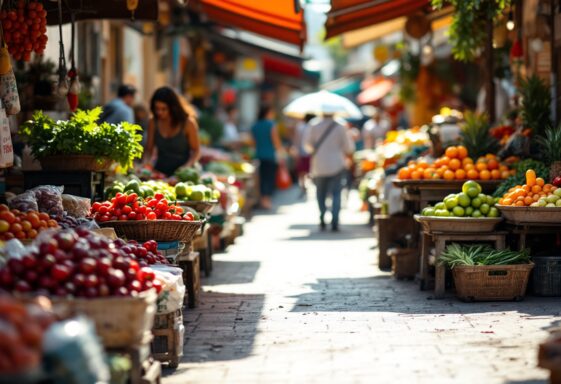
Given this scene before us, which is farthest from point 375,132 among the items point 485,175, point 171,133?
point 485,175

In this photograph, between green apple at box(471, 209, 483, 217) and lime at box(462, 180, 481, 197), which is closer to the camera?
green apple at box(471, 209, 483, 217)

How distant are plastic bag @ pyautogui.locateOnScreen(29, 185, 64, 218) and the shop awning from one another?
78.2 feet

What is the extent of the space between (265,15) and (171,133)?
3289 millimetres

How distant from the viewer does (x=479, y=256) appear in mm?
10094

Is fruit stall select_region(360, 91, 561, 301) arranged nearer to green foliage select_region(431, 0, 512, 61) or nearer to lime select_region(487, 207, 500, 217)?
lime select_region(487, 207, 500, 217)

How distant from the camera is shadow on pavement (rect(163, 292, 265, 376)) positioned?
764 centimetres

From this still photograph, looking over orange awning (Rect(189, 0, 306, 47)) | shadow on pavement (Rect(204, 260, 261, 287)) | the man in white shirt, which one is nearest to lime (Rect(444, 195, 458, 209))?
shadow on pavement (Rect(204, 260, 261, 287))

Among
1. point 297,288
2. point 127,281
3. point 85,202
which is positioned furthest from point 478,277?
point 127,281

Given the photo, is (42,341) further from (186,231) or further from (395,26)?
(395,26)

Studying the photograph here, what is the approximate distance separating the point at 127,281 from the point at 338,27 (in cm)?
948

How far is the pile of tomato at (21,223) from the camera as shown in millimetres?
7457

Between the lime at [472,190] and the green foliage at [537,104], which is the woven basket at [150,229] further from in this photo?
the green foliage at [537,104]

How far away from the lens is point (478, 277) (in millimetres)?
9906

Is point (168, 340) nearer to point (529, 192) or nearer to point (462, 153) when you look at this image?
point (529, 192)
